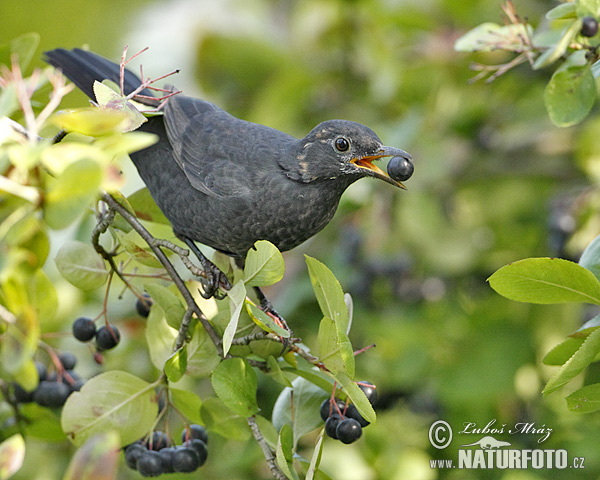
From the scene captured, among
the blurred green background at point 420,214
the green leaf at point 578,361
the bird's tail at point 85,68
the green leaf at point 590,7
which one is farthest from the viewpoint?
the blurred green background at point 420,214

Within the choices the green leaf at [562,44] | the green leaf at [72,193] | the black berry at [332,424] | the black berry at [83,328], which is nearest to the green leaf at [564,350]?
the black berry at [332,424]

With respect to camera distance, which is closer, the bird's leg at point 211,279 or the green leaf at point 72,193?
the green leaf at point 72,193

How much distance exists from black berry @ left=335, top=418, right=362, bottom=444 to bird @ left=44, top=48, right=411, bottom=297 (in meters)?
0.58

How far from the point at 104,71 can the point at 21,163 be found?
1.64 m

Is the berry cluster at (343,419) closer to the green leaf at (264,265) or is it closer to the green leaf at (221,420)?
the green leaf at (221,420)

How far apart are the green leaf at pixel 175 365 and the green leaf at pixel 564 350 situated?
101 cm

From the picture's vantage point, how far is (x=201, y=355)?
72.1 inches

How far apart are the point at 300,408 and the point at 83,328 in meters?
0.83

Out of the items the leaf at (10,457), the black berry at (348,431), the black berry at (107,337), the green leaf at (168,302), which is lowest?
the black berry at (348,431)

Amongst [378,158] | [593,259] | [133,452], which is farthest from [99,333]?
[593,259]

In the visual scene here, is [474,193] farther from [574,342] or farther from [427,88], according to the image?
[574,342]

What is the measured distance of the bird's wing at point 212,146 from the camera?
226 centimetres

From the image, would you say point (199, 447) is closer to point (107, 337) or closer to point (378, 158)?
point (107, 337)

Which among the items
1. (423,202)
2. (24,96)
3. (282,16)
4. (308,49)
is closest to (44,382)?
(24,96)
